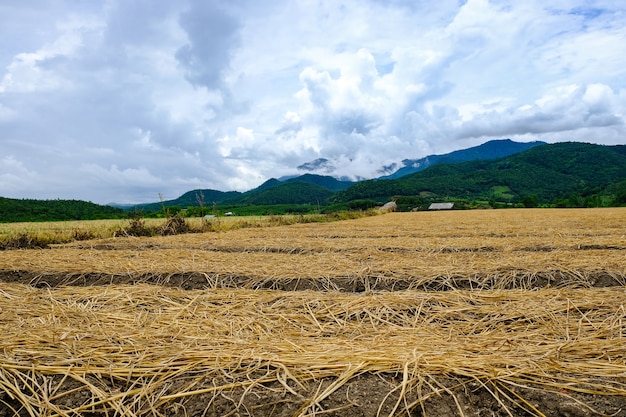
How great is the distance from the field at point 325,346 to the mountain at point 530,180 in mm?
90788

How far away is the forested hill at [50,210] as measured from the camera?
121 feet

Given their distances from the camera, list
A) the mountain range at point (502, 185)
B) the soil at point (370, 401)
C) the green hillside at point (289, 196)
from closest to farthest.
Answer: the soil at point (370, 401)
the mountain range at point (502, 185)
the green hillside at point (289, 196)

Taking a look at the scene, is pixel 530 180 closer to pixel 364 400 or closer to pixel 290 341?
pixel 290 341

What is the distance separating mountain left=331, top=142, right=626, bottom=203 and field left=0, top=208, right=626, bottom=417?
Result: 90788 mm

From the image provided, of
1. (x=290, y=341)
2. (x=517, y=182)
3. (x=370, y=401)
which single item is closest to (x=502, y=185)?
(x=517, y=182)

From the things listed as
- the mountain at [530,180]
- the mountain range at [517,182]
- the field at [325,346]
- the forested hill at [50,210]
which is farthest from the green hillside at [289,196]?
the field at [325,346]

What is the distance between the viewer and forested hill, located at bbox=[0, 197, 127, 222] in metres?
36.9

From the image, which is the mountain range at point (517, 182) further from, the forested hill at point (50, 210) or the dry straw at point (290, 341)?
the dry straw at point (290, 341)

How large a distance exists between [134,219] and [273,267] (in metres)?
10.6

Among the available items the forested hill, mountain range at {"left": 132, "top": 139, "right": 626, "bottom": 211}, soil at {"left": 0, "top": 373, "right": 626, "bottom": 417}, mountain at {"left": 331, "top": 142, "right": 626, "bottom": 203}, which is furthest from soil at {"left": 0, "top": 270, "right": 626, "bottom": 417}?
mountain at {"left": 331, "top": 142, "right": 626, "bottom": 203}

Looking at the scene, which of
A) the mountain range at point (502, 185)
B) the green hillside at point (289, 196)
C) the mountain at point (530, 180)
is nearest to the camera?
the mountain range at point (502, 185)

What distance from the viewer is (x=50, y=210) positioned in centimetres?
4075

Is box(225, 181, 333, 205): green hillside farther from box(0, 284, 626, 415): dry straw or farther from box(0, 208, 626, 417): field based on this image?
box(0, 284, 626, 415): dry straw

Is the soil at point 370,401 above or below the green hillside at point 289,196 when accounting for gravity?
below
